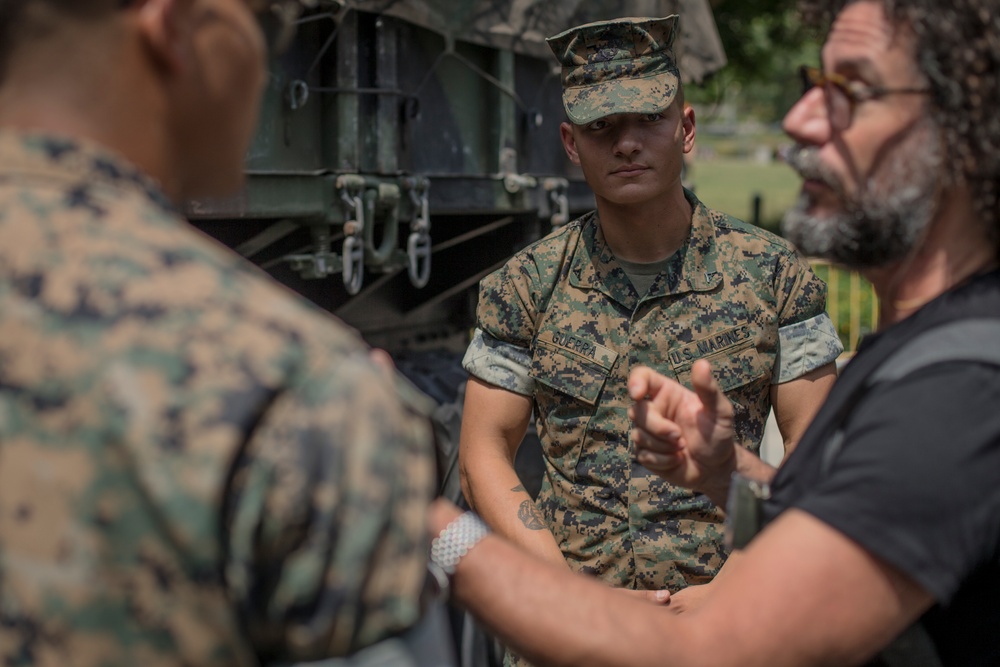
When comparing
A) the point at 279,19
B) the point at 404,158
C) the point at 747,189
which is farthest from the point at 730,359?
the point at 747,189

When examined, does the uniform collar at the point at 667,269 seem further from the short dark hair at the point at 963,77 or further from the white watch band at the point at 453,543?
the white watch band at the point at 453,543

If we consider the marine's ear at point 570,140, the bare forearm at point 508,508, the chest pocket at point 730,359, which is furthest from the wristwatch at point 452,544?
the marine's ear at point 570,140

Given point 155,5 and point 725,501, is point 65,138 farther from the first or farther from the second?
point 725,501

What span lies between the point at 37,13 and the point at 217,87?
191 millimetres

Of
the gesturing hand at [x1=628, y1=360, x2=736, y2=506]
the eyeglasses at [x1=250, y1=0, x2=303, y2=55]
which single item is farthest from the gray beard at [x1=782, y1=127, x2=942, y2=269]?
the eyeglasses at [x1=250, y1=0, x2=303, y2=55]

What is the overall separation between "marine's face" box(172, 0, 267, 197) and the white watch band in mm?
615

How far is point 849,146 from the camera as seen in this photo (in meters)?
1.78

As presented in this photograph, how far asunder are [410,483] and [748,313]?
195cm

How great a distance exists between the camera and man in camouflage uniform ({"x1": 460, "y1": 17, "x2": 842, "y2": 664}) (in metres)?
2.96

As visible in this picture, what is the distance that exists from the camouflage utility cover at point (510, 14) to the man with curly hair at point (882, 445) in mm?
2586

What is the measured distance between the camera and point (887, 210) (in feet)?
5.67

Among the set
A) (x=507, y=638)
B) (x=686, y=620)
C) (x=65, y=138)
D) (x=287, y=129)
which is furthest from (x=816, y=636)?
(x=287, y=129)

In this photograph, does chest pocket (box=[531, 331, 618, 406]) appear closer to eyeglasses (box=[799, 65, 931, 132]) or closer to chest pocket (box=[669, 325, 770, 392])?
chest pocket (box=[669, 325, 770, 392])

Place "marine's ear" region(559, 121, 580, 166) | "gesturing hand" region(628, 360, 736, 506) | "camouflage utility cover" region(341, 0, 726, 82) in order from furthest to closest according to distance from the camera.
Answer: "camouflage utility cover" region(341, 0, 726, 82), "marine's ear" region(559, 121, 580, 166), "gesturing hand" region(628, 360, 736, 506)
